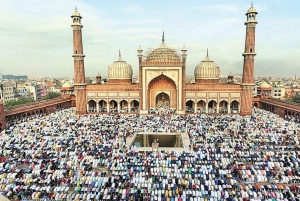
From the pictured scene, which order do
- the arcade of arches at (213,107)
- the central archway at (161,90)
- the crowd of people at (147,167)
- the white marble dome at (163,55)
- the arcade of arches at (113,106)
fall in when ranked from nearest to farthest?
1. the crowd of people at (147,167)
2. the arcade of arches at (213,107)
3. the arcade of arches at (113,106)
4. the central archway at (161,90)
5. the white marble dome at (163,55)

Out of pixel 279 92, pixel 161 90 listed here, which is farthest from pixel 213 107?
pixel 279 92

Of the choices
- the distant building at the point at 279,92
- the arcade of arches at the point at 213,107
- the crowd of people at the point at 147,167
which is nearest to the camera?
the crowd of people at the point at 147,167

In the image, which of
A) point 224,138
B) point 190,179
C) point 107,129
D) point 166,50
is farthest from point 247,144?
point 166,50

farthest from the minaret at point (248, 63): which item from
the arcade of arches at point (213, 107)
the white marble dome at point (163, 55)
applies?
the white marble dome at point (163, 55)

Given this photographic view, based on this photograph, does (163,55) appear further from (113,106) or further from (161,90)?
(113,106)

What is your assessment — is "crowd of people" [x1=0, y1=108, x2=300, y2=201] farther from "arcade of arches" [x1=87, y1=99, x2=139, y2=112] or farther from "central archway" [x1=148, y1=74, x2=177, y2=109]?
"central archway" [x1=148, y1=74, x2=177, y2=109]

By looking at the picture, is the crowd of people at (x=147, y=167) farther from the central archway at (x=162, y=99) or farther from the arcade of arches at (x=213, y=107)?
the central archway at (x=162, y=99)
